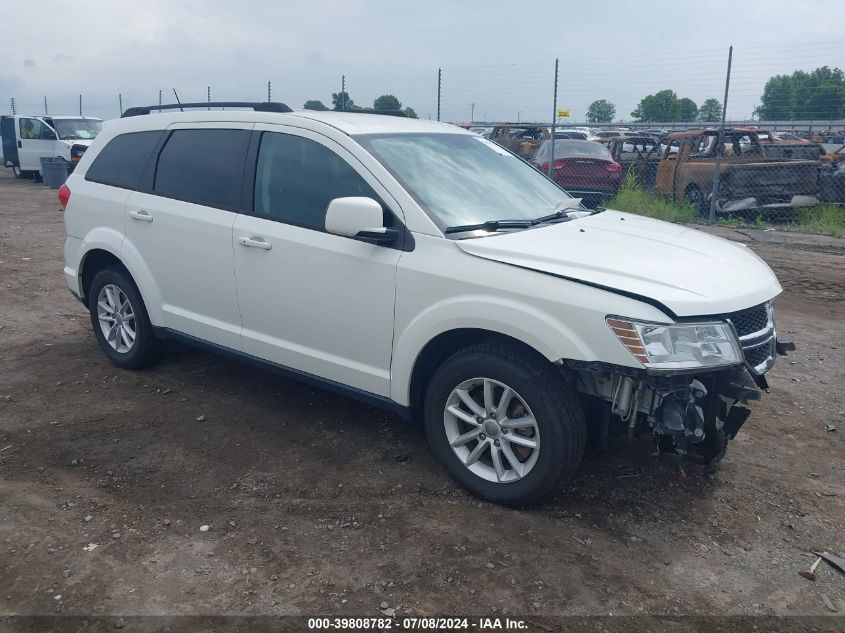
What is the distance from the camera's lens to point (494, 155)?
486cm

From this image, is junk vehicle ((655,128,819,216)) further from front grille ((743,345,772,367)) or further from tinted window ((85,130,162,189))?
tinted window ((85,130,162,189))

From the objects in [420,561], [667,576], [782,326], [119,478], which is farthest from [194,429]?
[782,326]

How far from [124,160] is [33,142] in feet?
63.6

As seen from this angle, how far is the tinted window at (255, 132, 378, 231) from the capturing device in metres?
4.13

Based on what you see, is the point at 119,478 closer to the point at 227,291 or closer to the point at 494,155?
the point at 227,291

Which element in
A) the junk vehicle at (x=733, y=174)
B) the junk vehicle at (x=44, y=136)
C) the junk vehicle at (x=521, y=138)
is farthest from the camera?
the junk vehicle at (x=44, y=136)

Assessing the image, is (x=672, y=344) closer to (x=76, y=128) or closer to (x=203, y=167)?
(x=203, y=167)

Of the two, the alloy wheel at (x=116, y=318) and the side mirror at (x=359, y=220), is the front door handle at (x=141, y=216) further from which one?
the side mirror at (x=359, y=220)

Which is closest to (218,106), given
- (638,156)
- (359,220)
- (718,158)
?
(359,220)

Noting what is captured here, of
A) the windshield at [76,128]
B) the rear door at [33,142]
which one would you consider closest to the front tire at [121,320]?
the windshield at [76,128]

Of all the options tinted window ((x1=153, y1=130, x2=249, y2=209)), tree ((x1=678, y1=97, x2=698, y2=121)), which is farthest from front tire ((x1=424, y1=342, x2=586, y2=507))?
tree ((x1=678, y1=97, x2=698, y2=121))

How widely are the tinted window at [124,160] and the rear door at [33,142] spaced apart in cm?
1831

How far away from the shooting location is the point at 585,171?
44.9 ft

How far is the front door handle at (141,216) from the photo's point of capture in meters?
5.04
